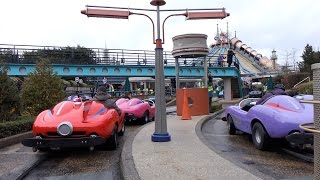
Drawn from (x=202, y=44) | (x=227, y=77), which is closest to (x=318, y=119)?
(x=202, y=44)

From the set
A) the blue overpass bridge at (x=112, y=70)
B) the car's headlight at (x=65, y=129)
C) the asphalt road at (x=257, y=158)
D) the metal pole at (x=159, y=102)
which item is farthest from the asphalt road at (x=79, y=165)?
the blue overpass bridge at (x=112, y=70)

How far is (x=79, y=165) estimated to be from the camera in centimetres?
752

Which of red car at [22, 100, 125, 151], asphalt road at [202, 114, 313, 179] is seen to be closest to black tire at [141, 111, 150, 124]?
asphalt road at [202, 114, 313, 179]

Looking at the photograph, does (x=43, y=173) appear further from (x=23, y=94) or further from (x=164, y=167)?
(x=23, y=94)

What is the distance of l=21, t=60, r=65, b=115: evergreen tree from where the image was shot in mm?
13930

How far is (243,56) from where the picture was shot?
4104 inches

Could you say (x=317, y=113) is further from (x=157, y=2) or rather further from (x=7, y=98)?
(x=7, y=98)

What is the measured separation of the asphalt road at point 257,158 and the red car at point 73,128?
2350 millimetres

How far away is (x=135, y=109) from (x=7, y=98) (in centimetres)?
484

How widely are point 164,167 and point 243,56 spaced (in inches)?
3965

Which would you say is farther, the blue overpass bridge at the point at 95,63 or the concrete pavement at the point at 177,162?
the blue overpass bridge at the point at 95,63

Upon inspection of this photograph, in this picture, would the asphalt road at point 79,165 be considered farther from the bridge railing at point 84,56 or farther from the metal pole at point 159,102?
the bridge railing at point 84,56

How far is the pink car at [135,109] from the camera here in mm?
14750

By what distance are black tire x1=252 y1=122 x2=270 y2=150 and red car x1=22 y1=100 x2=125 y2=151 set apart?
3264 mm
